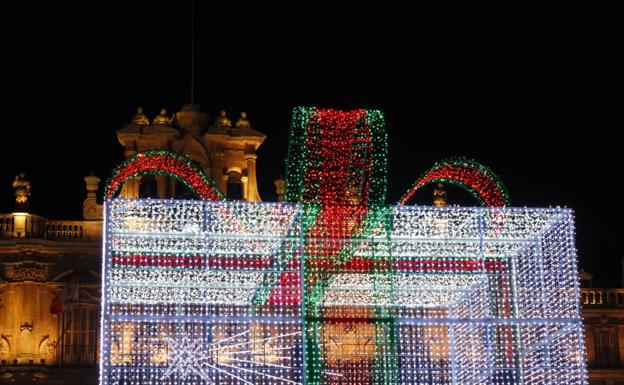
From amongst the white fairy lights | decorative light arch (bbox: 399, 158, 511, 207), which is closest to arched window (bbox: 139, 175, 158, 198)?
the white fairy lights

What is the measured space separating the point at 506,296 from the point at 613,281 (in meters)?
19.8

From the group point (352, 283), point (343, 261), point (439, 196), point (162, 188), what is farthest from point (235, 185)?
point (343, 261)

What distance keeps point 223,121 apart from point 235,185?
6.90 ft

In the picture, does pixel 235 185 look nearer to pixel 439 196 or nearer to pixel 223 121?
pixel 223 121

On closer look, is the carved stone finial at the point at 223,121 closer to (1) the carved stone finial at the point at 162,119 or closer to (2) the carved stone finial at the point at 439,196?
(1) the carved stone finial at the point at 162,119

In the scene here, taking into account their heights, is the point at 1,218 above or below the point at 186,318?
above

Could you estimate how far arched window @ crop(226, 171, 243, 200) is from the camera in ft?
132

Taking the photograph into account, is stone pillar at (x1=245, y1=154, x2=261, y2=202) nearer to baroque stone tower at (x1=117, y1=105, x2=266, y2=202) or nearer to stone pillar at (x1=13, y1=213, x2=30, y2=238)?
baroque stone tower at (x1=117, y1=105, x2=266, y2=202)

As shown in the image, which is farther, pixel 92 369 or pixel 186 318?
pixel 92 369

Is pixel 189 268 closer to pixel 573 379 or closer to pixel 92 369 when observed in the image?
pixel 573 379

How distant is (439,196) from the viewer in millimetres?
40875

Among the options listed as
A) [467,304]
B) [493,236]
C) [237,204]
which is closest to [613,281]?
[467,304]

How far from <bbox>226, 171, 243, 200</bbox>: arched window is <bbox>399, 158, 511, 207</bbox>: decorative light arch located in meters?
14.9

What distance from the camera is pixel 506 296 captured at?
2536cm
